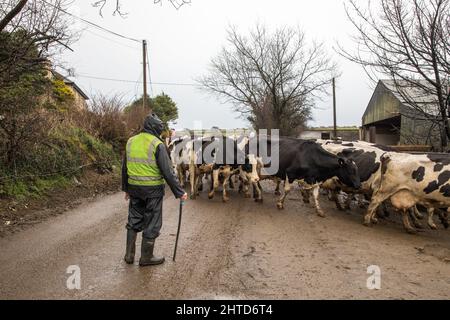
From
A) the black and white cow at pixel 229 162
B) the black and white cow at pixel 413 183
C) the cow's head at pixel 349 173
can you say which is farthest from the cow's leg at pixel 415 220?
the black and white cow at pixel 229 162

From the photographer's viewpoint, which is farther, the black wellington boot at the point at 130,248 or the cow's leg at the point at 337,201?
the cow's leg at the point at 337,201

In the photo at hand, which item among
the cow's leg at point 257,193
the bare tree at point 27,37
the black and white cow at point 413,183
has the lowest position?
the cow's leg at point 257,193

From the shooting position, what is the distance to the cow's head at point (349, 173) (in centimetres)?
966

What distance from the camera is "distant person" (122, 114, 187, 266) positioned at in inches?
217

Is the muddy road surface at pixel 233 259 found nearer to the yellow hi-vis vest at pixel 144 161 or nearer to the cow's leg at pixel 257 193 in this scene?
the yellow hi-vis vest at pixel 144 161

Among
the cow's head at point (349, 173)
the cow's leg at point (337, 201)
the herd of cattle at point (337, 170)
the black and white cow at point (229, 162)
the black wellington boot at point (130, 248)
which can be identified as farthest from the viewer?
the black and white cow at point (229, 162)

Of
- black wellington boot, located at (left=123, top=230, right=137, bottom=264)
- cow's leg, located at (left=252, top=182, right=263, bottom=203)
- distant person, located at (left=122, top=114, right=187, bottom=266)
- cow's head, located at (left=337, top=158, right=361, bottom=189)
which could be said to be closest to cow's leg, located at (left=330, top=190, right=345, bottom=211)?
cow's head, located at (left=337, top=158, right=361, bottom=189)

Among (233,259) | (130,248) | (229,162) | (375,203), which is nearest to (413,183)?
(375,203)

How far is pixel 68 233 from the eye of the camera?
7.23 metres

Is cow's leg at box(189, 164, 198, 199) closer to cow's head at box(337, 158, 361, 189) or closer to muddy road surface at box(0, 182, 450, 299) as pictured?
muddy road surface at box(0, 182, 450, 299)

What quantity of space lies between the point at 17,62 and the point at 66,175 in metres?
4.78

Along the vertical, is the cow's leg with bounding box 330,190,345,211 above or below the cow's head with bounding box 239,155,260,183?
below

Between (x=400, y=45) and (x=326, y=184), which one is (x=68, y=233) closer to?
(x=326, y=184)

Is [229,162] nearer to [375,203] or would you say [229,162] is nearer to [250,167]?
[250,167]
